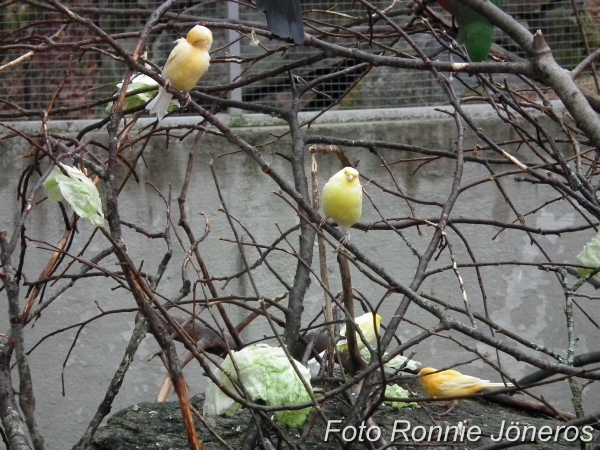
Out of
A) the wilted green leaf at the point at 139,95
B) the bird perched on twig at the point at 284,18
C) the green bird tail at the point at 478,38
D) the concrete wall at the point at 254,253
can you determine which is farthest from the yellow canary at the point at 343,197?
the concrete wall at the point at 254,253

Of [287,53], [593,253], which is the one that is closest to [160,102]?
[593,253]

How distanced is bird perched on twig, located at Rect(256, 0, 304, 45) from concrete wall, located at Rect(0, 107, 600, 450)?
1544mm

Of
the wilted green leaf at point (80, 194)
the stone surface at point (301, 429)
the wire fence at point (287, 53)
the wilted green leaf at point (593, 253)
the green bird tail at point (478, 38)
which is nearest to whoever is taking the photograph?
the wilted green leaf at point (80, 194)

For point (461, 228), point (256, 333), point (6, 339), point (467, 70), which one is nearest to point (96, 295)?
point (256, 333)

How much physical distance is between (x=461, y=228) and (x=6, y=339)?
2.03 m

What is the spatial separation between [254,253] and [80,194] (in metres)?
1.88

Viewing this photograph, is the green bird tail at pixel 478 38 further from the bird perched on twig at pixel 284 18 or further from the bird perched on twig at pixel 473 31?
the bird perched on twig at pixel 284 18

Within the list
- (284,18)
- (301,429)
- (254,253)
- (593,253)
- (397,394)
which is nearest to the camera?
(593,253)

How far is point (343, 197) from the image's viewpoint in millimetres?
1354

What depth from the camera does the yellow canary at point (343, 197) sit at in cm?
136

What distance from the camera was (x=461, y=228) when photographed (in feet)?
9.96

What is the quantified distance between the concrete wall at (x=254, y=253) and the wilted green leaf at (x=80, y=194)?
5.73 ft

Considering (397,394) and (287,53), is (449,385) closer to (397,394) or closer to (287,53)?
(397,394)

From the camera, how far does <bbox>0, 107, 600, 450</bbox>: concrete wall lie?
9.73ft
